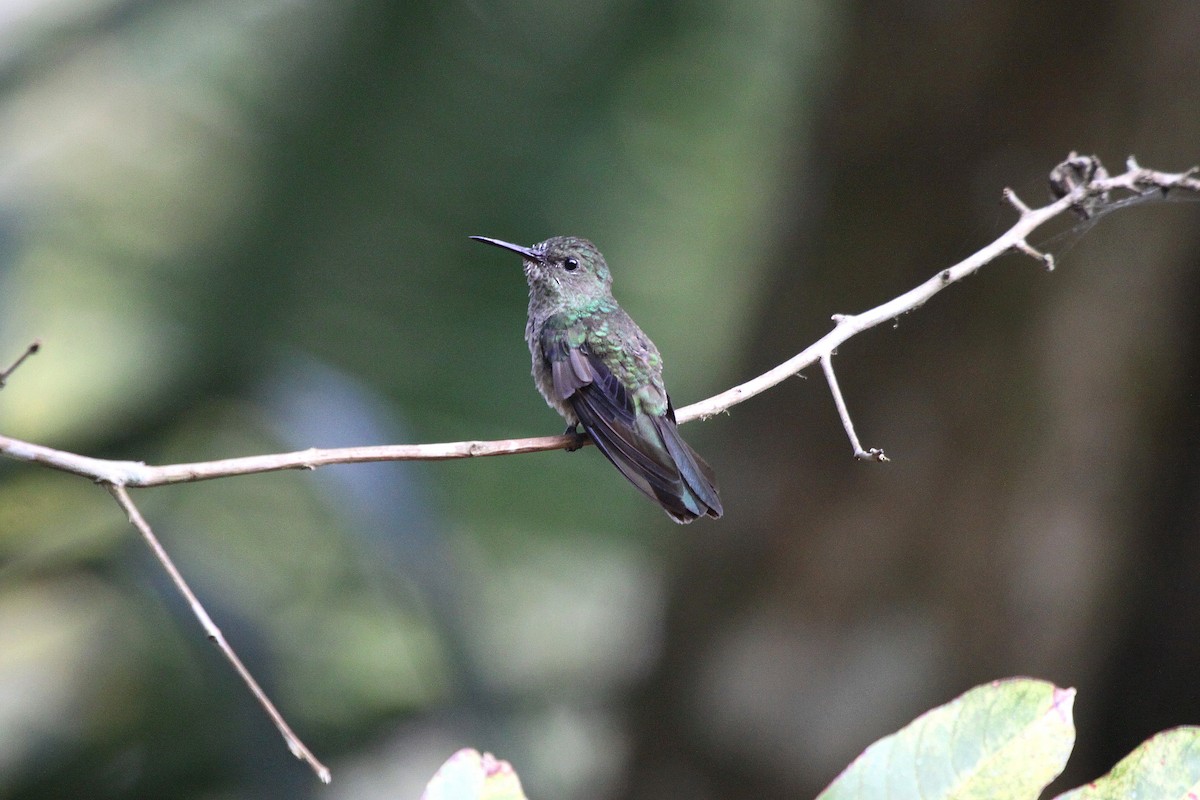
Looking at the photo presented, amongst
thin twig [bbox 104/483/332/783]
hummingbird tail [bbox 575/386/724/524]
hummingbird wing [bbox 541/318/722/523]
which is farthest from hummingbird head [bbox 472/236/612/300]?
thin twig [bbox 104/483/332/783]

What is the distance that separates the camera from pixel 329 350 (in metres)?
4.14

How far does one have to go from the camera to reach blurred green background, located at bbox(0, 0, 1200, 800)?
120 inches

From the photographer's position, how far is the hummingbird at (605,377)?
1815 millimetres

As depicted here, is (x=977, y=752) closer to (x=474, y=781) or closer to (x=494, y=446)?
(x=474, y=781)

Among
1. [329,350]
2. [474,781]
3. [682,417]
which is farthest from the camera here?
[329,350]

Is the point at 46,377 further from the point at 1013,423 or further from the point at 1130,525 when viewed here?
the point at 1130,525

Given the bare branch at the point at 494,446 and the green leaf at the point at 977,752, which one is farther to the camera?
the bare branch at the point at 494,446

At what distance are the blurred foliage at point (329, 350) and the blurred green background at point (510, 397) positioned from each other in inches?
0.7

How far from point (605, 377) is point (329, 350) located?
2.19 metres

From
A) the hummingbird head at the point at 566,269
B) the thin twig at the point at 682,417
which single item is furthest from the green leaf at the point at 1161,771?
the hummingbird head at the point at 566,269

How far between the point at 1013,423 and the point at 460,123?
240 cm

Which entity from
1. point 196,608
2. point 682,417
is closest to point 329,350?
point 682,417

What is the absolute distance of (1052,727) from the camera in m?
0.87

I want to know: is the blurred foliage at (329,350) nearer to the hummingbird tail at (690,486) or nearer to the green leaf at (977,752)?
the hummingbird tail at (690,486)
